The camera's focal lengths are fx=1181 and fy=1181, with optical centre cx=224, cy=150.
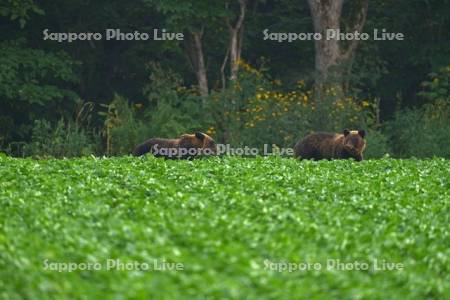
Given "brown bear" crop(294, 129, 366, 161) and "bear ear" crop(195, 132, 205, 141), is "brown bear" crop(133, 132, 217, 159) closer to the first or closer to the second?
"bear ear" crop(195, 132, 205, 141)

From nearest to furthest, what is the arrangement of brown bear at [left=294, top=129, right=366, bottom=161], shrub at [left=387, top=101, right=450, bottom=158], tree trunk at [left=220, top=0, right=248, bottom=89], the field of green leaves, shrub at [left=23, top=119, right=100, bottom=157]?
the field of green leaves
brown bear at [left=294, top=129, right=366, bottom=161]
shrub at [left=23, top=119, right=100, bottom=157]
shrub at [left=387, top=101, right=450, bottom=158]
tree trunk at [left=220, top=0, right=248, bottom=89]

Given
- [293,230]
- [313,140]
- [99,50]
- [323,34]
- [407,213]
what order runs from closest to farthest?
[293,230], [407,213], [313,140], [323,34], [99,50]

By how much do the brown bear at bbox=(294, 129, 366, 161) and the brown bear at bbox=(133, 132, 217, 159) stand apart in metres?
1.92

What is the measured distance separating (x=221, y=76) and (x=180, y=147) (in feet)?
35.6

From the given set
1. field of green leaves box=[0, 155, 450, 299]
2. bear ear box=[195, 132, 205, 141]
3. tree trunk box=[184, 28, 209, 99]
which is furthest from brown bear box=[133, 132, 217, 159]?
tree trunk box=[184, 28, 209, 99]

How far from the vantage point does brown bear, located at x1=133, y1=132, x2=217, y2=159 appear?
76.6 feet

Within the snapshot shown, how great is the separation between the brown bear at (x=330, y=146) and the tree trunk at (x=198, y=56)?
31.0ft

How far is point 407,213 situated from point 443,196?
1923 millimetres

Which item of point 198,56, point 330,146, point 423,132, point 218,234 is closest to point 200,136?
point 330,146

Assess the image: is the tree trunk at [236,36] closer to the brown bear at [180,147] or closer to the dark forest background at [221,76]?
the dark forest background at [221,76]

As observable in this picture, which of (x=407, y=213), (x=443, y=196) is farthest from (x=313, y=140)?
(x=407, y=213)

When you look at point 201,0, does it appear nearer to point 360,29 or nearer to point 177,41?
point 177,41

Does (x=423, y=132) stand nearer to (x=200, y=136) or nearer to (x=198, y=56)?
(x=200, y=136)

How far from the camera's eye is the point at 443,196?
53.2 feet
